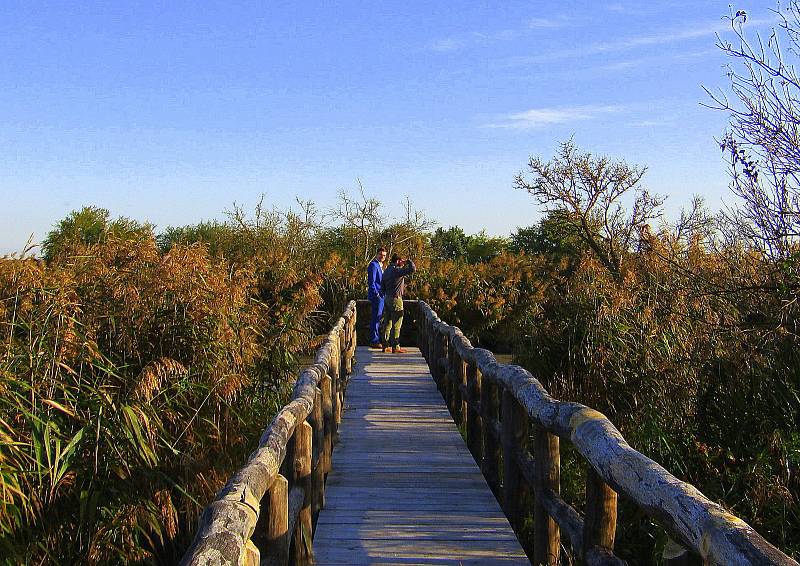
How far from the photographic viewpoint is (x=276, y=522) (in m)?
3.46

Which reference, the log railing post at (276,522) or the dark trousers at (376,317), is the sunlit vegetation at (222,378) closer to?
the log railing post at (276,522)

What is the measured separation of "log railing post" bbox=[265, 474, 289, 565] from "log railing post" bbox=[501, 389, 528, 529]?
1840 millimetres

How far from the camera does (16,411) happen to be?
463 cm

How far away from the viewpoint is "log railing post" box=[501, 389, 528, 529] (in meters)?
4.92

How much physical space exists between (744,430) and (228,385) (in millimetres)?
3454

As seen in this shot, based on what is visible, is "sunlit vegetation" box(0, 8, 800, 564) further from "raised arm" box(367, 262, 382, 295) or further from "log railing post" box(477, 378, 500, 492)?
"raised arm" box(367, 262, 382, 295)

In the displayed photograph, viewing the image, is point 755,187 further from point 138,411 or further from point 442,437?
point 138,411

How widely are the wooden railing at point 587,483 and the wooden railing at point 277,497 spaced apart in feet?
3.88

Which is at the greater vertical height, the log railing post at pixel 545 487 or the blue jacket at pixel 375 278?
the blue jacket at pixel 375 278

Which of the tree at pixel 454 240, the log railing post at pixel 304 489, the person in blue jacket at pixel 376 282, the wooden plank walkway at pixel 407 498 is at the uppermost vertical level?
the tree at pixel 454 240

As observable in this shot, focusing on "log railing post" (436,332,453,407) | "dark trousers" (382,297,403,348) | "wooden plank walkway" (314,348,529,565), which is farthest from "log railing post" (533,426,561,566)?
"dark trousers" (382,297,403,348)

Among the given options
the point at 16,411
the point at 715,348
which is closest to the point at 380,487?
the point at 16,411

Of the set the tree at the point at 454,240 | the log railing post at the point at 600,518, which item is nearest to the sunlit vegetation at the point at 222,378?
the log railing post at the point at 600,518

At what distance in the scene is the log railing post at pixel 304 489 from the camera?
4164 millimetres
